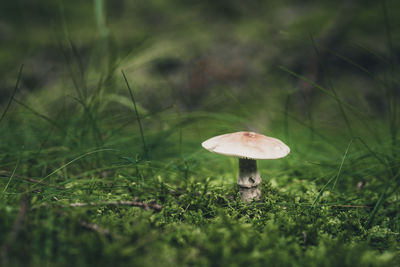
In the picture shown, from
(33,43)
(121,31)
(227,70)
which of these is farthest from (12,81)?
(227,70)

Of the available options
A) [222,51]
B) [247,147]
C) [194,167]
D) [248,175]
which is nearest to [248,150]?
[247,147]

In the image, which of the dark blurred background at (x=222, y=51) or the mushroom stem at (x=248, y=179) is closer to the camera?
the mushroom stem at (x=248, y=179)

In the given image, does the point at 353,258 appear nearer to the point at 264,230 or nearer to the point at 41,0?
the point at 264,230

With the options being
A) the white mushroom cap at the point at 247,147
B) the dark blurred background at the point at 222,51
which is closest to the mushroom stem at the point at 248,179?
the white mushroom cap at the point at 247,147

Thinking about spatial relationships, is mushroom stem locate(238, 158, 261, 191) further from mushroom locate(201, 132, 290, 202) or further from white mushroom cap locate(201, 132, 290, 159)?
white mushroom cap locate(201, 132, 290, 159)

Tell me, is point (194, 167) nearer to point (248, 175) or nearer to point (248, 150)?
point (248, 175)

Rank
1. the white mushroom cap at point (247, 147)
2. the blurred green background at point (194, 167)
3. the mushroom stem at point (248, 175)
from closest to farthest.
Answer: the blurred green background at point (194, 167) → the white mushroom cap at point (247, 147) → the mushroom stem at point (248, 175)

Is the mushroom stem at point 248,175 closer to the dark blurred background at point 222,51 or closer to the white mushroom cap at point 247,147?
the white mushroom cap at point 247,147
